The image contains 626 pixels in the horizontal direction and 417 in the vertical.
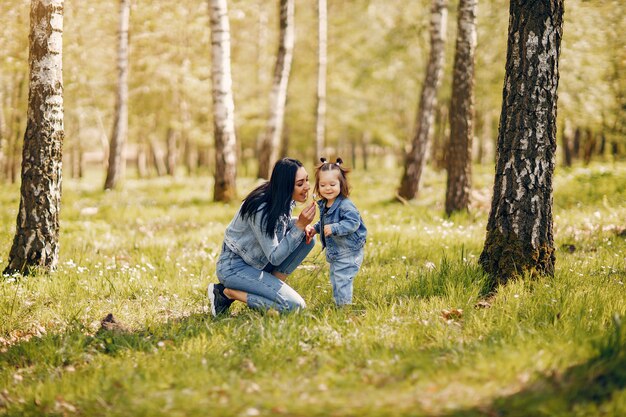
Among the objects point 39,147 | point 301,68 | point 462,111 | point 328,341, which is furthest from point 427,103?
point 301,68

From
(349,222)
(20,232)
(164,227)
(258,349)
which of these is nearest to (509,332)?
(349,222)

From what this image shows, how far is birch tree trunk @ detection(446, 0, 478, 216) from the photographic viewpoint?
1010 centimetres

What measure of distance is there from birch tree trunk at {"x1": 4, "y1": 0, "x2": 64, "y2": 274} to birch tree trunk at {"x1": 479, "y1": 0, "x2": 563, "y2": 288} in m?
5.21

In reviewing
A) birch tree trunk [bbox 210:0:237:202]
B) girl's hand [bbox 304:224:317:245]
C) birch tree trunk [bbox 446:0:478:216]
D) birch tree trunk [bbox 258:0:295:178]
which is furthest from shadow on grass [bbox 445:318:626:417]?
birch tree trunk [bbox 258:0:295:178]

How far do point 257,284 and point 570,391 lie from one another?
3052 mm

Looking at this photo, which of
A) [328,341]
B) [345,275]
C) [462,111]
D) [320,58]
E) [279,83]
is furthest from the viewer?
[320,58]

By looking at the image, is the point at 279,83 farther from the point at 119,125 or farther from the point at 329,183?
the point at 329,183

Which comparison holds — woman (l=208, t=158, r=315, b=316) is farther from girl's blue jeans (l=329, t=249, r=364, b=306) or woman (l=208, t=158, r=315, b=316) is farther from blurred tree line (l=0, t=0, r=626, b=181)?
blurred tree line (l=0, t=0, r=626, b=181)

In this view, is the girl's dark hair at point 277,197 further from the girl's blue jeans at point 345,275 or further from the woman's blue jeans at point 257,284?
the girl's blue jeans at point 345,275

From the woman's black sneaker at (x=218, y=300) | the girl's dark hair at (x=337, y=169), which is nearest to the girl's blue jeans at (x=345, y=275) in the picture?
the girl's dark hair at (x=337, y=169)

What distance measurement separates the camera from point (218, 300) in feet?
18.3

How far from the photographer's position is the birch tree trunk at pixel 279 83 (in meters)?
15.2

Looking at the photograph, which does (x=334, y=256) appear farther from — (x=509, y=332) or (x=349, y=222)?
(x=509, y=332)

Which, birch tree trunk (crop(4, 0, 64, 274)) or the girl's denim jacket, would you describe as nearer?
the girl's denim jacket
